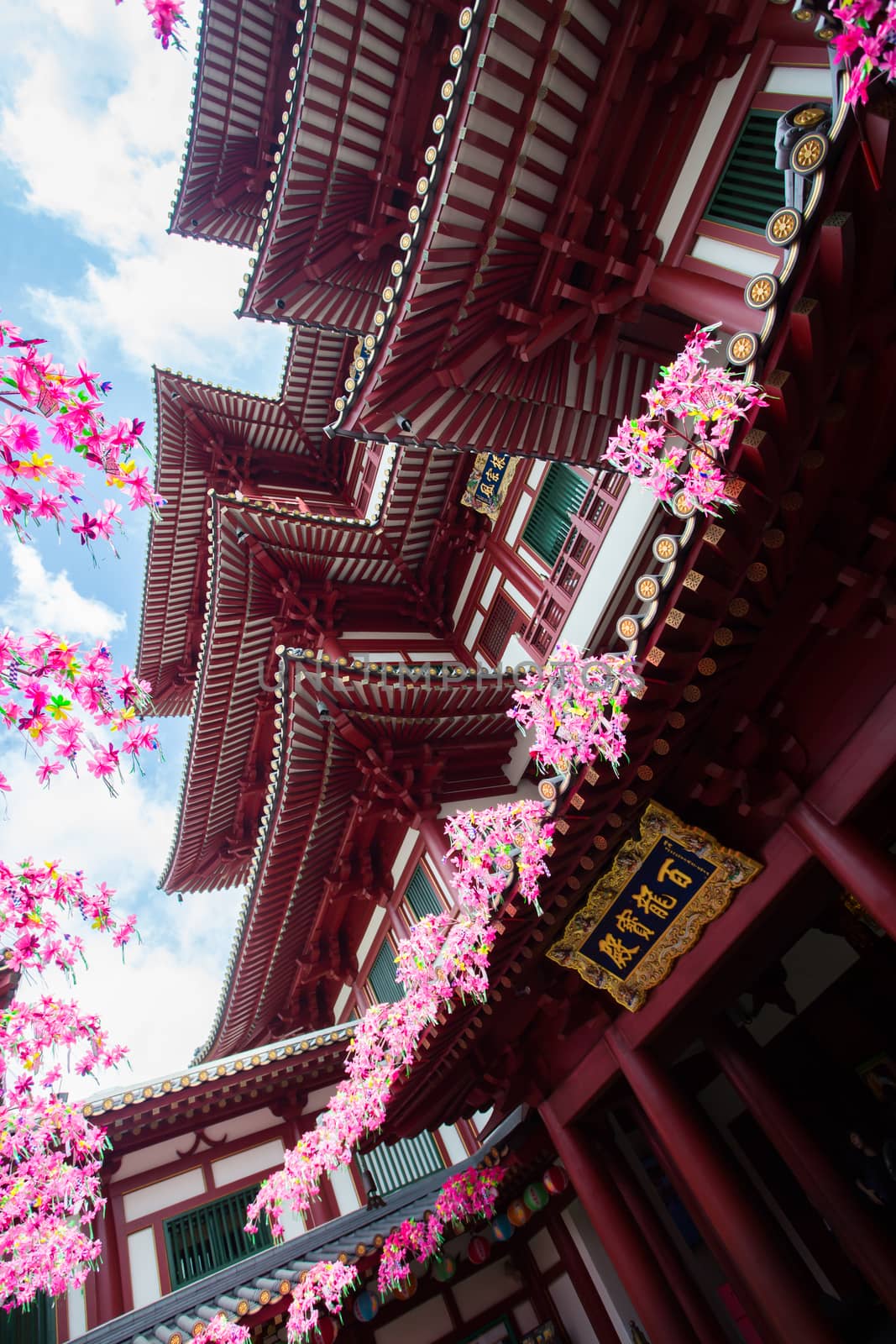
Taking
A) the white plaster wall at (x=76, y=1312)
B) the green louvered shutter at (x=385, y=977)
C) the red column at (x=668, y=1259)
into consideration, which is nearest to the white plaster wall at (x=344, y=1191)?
the green louvered shutter at (x=385, y=977)

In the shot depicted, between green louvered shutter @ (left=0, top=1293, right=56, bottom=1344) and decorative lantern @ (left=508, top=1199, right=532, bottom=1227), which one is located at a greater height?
green louvered shutter @ (left=0, top=1293, right=56, bottom=1344)

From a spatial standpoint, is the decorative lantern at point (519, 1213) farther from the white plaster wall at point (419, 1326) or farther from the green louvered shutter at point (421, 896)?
the green louvered shutter at point (421, 896)

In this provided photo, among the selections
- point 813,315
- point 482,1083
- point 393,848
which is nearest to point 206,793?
point 393,848

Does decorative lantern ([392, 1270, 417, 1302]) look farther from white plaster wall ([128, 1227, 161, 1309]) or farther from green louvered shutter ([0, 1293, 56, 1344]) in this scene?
green louvered shutter ([0, 1293, 56, 1344])

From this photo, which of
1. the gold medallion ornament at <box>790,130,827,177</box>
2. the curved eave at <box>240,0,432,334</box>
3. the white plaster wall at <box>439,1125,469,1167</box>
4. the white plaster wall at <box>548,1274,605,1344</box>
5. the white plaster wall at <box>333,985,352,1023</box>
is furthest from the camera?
the white plaster wall at <box>333,985,352,1023</box>

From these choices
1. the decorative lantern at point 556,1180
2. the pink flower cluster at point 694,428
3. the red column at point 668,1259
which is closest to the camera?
the pink flower cluster at point 694,428

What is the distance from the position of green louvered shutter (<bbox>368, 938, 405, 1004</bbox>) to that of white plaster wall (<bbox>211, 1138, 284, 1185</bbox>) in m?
2.62

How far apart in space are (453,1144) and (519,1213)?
2.83 meters

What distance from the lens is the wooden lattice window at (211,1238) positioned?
32.2 feet

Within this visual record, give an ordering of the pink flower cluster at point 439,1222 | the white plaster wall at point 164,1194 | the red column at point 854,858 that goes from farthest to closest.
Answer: the white plaster wall at point 164,1194 < the pink flower cluster at point 439,1222 < the red column at point 854,858

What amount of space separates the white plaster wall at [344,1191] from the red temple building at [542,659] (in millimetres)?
106

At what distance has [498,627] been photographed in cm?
1320

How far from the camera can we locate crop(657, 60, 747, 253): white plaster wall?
21.4 ft

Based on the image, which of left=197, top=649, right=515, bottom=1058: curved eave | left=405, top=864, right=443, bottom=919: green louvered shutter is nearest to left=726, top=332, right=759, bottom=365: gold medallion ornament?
left=197, top=649, right=515, bottom=1058: curved eave
